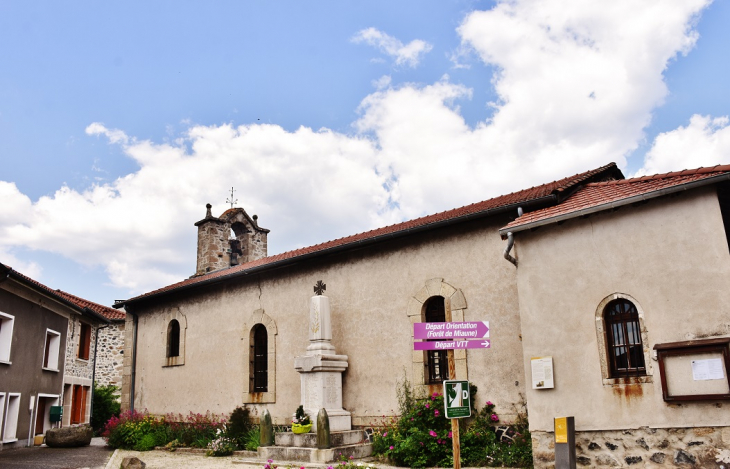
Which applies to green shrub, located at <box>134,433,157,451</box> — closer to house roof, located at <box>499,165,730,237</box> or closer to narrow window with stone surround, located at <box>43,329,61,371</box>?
narrow window with stone surround, located at <box>43,329,61,371</box>

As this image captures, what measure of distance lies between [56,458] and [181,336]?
173 inches

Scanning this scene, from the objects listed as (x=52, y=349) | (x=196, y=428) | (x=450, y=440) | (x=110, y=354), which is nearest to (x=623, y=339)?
(x=450, y=440)

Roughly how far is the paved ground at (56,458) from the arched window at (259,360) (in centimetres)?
331

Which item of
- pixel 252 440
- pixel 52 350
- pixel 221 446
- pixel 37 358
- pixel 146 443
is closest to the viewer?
pixel 252 440

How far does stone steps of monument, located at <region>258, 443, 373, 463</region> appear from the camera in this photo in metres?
9.95

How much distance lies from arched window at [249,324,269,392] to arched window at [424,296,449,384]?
425 cm

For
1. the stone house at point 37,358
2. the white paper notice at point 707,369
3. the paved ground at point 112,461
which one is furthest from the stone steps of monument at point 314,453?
the stone house at point 37,358

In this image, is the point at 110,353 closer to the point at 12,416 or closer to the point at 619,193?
the point at 12,416

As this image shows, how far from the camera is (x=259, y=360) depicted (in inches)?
547

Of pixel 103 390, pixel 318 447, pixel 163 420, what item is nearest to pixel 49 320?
pixel 163 420

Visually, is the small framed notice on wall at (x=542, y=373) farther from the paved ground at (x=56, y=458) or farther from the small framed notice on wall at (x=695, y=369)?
the paved ground at (x=56, y=458)

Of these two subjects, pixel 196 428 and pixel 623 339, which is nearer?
pixel 623 339

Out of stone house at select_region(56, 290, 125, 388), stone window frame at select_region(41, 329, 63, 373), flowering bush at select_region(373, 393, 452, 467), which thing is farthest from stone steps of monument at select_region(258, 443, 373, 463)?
stone house at select_region(56, 290, 125, 388)

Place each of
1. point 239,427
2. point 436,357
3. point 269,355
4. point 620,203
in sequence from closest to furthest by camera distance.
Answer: point 620,203
point 436,357
point 239,427
point 269,355
